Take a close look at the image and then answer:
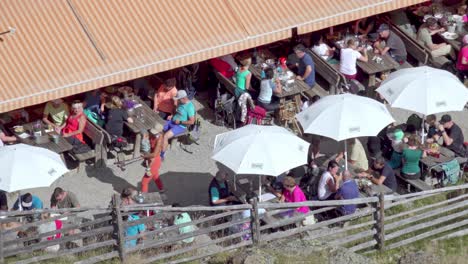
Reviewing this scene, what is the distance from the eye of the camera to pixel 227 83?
82.0 ft

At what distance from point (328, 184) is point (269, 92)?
3660 mm

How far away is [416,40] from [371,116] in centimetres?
522

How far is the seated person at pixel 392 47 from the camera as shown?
25.9m

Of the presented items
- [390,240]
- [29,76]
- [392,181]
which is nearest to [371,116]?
[392,181]

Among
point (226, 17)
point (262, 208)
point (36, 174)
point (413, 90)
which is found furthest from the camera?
point (226, 17)

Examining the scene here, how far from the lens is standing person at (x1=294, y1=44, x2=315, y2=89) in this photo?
82.0 feet

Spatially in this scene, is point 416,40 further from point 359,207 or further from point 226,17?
point 359,207

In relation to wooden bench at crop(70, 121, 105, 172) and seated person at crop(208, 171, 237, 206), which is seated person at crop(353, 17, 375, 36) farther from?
seated person at crop(208, 171, 237, 206)

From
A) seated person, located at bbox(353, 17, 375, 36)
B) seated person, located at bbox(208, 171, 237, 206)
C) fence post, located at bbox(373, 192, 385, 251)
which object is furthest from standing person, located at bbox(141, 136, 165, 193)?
seated person, located at bbox(353, 17, 375, 36)

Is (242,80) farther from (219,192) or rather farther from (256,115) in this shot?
(219,192)

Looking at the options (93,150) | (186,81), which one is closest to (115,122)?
(93,150)

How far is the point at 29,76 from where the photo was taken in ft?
77.4

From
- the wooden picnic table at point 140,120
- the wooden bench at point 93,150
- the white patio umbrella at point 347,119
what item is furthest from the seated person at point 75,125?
the white patio umbrella at point 347,119

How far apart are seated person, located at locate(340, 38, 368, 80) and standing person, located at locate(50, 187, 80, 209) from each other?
680cm
